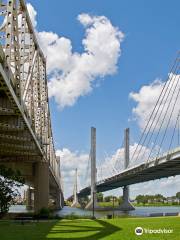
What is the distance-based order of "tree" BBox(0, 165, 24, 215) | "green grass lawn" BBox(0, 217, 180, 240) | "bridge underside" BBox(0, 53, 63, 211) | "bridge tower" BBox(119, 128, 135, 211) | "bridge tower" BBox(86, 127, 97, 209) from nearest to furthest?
"green grass lawn" BBox(0, 217, 180, 240), "bridge underside" BBox(0, 53, 63, 211), "tree" BBox(0, 165, 24, 215), "bridge tower" BBox(86, 127, 97, 209), "bridge tower" BBox(119, 128, 135, 211)

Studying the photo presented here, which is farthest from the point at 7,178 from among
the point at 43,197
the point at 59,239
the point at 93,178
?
the point at 93,178

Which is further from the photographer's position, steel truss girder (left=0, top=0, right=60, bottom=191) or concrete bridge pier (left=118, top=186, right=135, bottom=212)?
concrete bridge pier (left=118, top=186, right=135, bottom=212)

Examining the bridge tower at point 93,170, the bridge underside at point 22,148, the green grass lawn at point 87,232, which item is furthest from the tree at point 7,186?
the bridge tower at point 93,170

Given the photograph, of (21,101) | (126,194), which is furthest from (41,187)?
(126,194)

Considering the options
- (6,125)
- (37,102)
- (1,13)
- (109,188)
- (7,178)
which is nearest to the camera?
(1,13)

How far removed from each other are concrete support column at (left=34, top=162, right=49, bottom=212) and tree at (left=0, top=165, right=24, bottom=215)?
6706 mm

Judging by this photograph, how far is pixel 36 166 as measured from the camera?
72.2 metres

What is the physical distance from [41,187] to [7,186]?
31.7ft

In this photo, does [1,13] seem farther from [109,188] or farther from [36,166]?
[109,188]

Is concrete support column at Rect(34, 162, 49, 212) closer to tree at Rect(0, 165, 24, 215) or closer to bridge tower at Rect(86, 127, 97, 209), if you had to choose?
tree at Rect(0, 165, 24, 215)

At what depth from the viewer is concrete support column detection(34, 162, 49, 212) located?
68688 millimetres

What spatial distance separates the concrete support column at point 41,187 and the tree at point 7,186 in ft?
22.0

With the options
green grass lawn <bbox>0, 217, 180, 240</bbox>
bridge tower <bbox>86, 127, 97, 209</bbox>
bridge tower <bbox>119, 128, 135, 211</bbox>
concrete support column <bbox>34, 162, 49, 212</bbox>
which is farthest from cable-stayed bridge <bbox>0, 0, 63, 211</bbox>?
bridge tower <bbox>119, 128, 135, 211</bbox>

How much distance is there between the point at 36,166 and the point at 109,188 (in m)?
69.7
